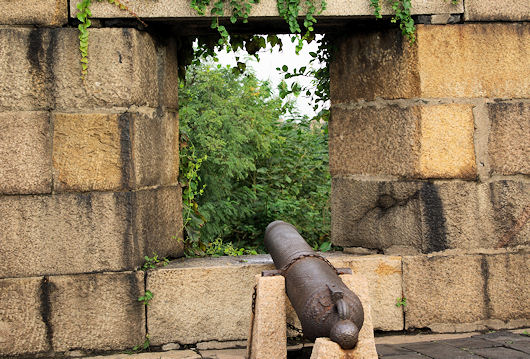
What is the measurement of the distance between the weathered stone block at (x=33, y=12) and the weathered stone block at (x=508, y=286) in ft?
10.1

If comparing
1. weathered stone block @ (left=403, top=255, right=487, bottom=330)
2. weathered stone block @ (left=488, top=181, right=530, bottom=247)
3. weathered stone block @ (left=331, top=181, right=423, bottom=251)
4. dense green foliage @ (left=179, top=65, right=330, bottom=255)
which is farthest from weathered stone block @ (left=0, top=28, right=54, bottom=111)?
weathered stone block @ (left=488, top=181, right=530, bottom=247)

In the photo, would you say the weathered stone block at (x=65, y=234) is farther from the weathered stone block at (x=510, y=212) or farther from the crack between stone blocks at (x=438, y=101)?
the weathered stone block at (x=510, y=212)

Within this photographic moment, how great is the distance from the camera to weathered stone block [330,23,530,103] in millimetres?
3719

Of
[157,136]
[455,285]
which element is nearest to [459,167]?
[455,285]

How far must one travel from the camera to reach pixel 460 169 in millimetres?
3740

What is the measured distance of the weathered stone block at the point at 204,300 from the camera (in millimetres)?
3531

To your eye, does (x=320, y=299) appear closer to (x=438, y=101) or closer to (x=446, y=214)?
(x=446, y=214)

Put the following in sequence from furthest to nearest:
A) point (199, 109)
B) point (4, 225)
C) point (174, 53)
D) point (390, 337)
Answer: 1. point (199, 109)
2. point (174, 53)
3. point (390, 337)
4. point (4, 225)

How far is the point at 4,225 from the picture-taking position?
337 cm

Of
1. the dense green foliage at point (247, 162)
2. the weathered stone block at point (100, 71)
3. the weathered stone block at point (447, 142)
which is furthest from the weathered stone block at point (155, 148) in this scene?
the dense green foliage at point (247, 162)

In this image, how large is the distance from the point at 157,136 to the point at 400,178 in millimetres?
1638

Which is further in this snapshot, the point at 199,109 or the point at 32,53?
the point at 199,109

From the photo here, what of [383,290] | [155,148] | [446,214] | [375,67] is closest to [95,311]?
[155,148]

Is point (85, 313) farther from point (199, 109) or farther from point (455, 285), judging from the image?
point (199, 109)
